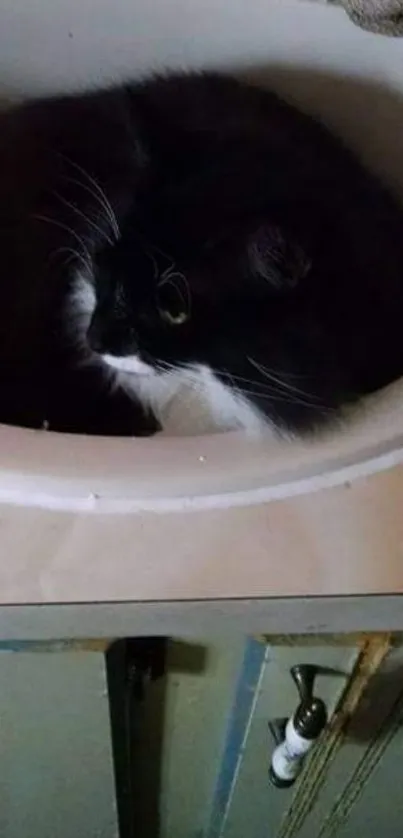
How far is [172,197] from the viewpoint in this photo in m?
0.67

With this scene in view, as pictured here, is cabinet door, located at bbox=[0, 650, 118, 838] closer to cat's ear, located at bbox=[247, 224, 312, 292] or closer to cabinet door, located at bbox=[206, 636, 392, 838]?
cabinet door, located at bbox=[206, 636, 392, 838]

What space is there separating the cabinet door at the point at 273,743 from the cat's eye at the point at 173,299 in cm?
20

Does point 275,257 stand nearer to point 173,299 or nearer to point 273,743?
point 173,299

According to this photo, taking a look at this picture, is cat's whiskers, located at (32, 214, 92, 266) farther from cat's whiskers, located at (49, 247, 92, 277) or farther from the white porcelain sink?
the white porcelain sink

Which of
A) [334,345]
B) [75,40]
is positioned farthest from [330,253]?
[75,40]

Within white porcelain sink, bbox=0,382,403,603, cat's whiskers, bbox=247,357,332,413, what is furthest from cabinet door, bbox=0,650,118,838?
cat's whiskers, bbox=247,357,332,413

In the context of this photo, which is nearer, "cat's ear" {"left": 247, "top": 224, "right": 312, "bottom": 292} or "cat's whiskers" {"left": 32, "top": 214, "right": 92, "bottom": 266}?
"cat's ear" {"left": 247, "top": 224, "right": 312, "bottom": 292}

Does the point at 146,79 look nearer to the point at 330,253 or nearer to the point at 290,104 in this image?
the point at 290,104

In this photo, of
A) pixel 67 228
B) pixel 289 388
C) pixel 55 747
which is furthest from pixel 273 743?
pixel 67 228

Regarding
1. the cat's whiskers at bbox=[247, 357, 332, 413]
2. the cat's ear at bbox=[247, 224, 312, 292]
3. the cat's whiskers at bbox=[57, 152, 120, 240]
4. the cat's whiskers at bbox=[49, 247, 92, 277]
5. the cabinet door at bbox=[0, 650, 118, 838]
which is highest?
the cat's ear at bbox=[247, 224, 312, 292]

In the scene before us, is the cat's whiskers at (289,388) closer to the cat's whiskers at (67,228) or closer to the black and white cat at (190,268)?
the black and white cat at (190,268)

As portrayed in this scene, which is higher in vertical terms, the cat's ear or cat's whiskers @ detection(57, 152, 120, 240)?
the cat's ear

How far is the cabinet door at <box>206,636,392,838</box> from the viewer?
2.19ft

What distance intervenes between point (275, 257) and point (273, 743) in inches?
15.2
